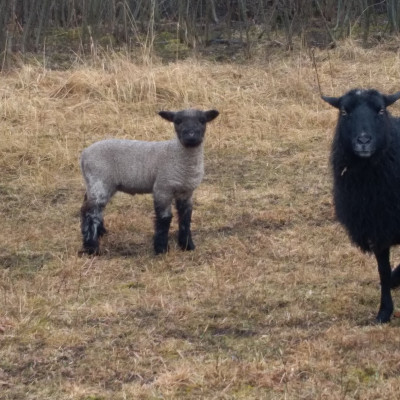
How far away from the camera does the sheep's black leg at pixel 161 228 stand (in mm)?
7977

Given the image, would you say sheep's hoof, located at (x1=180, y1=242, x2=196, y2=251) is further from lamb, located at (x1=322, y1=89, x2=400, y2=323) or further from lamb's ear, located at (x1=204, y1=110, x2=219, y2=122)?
lamb, located at (x1=322, y1=89, x2=400, y2=323)

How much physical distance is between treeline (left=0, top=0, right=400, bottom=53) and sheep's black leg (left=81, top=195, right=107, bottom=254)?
6.08 metres

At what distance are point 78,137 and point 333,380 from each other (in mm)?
6581

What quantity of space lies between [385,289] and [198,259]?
1.97 metres

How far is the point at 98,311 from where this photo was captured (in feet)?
21.6

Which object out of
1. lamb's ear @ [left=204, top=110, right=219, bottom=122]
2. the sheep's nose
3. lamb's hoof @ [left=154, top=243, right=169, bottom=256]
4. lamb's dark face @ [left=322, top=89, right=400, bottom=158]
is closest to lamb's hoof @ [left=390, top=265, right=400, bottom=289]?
lamb's dark face @ [left=322, top=89, right=400, bottom=158]

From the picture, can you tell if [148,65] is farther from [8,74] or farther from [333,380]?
[333,380]

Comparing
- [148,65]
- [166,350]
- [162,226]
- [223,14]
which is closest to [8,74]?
[148,65]

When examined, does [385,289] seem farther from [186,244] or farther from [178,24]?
[178,24]

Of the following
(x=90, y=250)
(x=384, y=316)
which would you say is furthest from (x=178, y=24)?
(x=384, y=316)

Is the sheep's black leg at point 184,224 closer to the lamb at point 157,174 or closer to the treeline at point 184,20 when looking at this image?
the lamb at point 157,174

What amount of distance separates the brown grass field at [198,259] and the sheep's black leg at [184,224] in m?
0.11

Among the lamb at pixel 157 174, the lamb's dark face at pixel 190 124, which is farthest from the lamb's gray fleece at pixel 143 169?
the lamb's dark face at pixel 190 124

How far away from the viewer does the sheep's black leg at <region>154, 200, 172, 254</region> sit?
7977mm
